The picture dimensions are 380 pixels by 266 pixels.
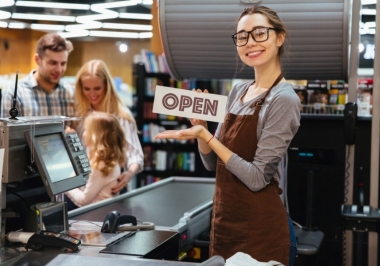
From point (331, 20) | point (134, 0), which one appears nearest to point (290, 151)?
point (331, 20)

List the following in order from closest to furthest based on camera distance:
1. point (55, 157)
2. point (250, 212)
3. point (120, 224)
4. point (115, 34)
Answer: point (250, 212) < point (55, 157) < point (120, 224) < point (115, 34)

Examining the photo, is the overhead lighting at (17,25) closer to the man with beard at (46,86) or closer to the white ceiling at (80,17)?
the white ceiling at (80,17)

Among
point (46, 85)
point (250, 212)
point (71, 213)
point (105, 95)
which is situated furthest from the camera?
point (46, 85)

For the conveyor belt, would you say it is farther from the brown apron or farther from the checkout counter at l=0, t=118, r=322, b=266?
the brown apron

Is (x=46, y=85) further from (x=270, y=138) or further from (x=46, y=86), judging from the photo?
(x=270, y=138)

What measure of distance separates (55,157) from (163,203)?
111 cm

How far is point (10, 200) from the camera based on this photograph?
2.26 meters

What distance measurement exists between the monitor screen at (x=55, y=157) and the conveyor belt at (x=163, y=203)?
0.47m

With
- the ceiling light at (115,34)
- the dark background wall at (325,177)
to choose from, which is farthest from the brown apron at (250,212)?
the ceiling light at (115,34)

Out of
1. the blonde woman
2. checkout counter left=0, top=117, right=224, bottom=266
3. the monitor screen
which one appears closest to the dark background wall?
the blonde woman

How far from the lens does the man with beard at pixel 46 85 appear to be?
4172 mm

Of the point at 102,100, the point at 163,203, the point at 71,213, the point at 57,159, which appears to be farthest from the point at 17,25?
the point at 57,159

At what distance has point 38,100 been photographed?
4238mm

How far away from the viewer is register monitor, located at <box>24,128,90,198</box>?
7.30ft
